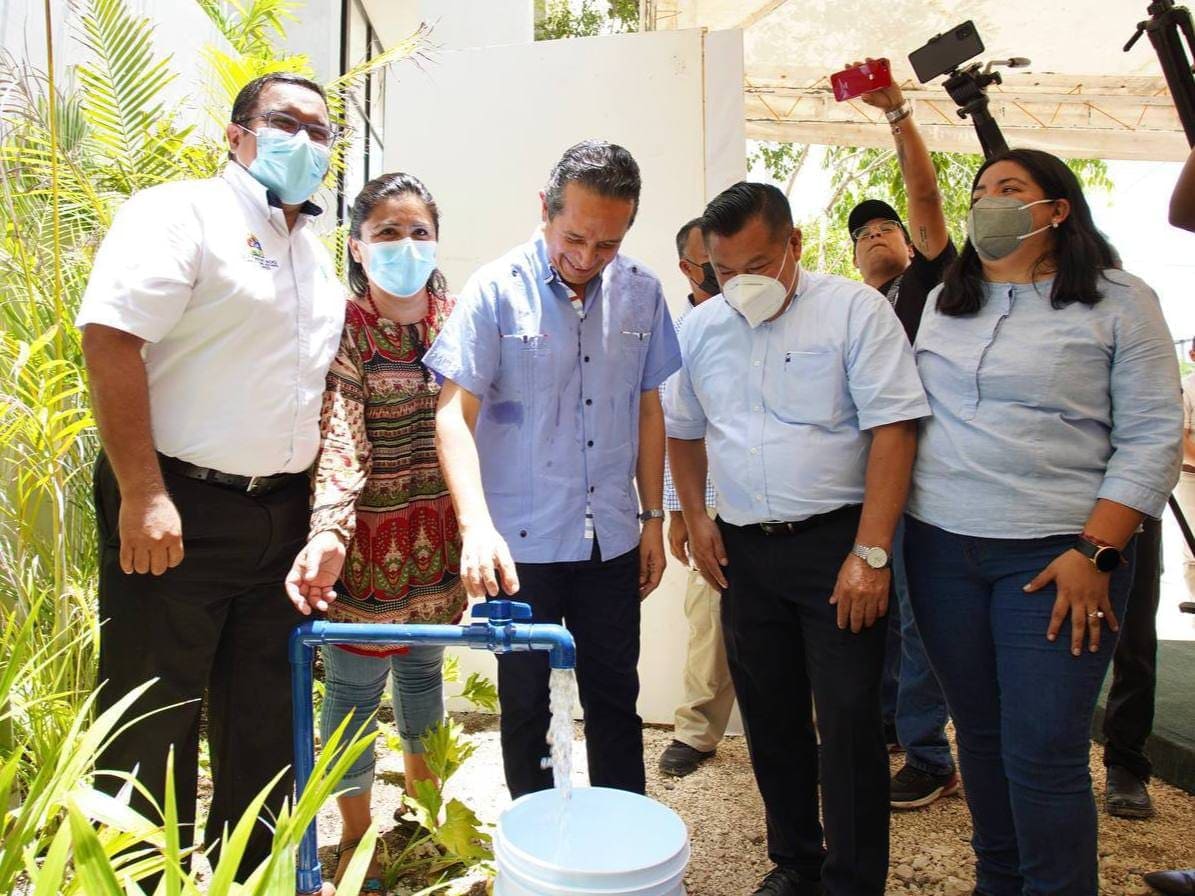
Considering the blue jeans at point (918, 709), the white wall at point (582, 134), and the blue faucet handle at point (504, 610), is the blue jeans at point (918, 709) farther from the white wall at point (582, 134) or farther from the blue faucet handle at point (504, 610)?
the blue faucet handle at point (504, 610)

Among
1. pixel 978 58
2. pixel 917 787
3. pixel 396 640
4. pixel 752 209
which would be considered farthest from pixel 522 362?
pixel 978 58

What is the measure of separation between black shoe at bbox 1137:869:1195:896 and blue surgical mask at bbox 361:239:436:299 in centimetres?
240

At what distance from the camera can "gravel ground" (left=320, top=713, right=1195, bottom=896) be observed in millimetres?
2531

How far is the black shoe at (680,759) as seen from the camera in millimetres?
3316

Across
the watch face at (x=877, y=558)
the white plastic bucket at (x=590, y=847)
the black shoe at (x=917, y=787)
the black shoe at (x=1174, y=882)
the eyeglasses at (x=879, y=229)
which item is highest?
the eyeglasses at (x=879, y=229)

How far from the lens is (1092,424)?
75.3 inches

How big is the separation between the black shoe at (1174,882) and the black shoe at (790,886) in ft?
3.03

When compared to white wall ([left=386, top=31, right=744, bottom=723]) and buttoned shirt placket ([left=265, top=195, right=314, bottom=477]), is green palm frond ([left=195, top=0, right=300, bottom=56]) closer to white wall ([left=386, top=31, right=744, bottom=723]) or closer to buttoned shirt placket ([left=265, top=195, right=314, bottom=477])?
white wall ([left=386, top=31, right=744, bottom=723])

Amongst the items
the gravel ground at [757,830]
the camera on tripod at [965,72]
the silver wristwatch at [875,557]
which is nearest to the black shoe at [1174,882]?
the gravel ground at [757,830]

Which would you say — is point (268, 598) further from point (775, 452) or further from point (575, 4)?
point (575, 4)

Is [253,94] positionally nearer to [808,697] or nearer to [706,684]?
[808,697]

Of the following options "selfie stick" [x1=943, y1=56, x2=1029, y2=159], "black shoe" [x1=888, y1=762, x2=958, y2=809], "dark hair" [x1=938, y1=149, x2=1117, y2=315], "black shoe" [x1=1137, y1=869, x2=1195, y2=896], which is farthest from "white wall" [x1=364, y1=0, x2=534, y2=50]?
"black shoe" [x1=1137, y1=869, x2=1195, y2=896]

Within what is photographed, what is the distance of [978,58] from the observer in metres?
5.27

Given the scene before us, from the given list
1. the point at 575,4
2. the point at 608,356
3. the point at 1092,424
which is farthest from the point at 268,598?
the point at 575,4
